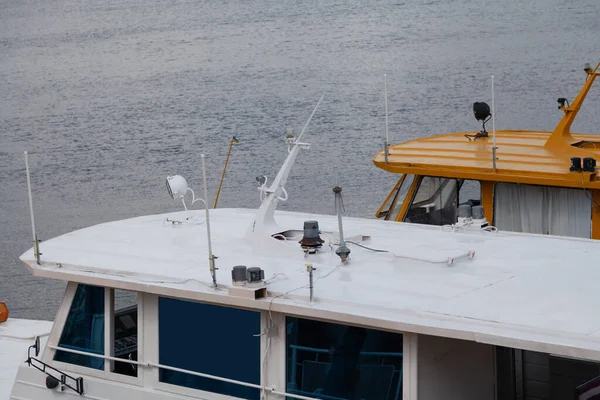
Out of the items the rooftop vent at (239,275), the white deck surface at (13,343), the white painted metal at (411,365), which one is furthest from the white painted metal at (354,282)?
the white deck surface at (13,343)

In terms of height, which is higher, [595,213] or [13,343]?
[595,213]

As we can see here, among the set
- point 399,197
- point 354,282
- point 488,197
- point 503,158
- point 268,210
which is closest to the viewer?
point 354,282

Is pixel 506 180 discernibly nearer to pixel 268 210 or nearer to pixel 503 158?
pixel 503 158

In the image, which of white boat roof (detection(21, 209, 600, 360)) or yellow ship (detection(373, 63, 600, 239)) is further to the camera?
yellow ship (detection(373, 63, 600, 239))

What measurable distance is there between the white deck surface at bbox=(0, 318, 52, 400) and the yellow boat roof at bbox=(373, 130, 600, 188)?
4654 millimetres

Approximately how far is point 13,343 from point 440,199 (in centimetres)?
537

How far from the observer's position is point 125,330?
858cm

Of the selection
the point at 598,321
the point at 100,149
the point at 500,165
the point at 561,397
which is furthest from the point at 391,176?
the point at 598,321

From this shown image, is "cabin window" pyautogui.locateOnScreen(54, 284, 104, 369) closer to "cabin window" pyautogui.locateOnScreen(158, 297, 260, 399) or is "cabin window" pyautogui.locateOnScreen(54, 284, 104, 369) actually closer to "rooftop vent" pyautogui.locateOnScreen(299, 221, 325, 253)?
"cabin window" pyautogui.locateOnScreen(158, 297, 260, 399)

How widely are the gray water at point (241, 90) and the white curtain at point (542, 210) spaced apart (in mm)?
9519

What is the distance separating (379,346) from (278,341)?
77 cm

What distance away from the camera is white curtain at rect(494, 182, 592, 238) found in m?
11.7

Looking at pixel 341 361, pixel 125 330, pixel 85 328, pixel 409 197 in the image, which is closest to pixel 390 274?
pixel 341 361

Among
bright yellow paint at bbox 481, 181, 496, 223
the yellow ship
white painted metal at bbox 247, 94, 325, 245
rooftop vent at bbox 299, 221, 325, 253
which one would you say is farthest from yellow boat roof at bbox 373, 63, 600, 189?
rooftop vent at bbox 299, 221, 325, 253
